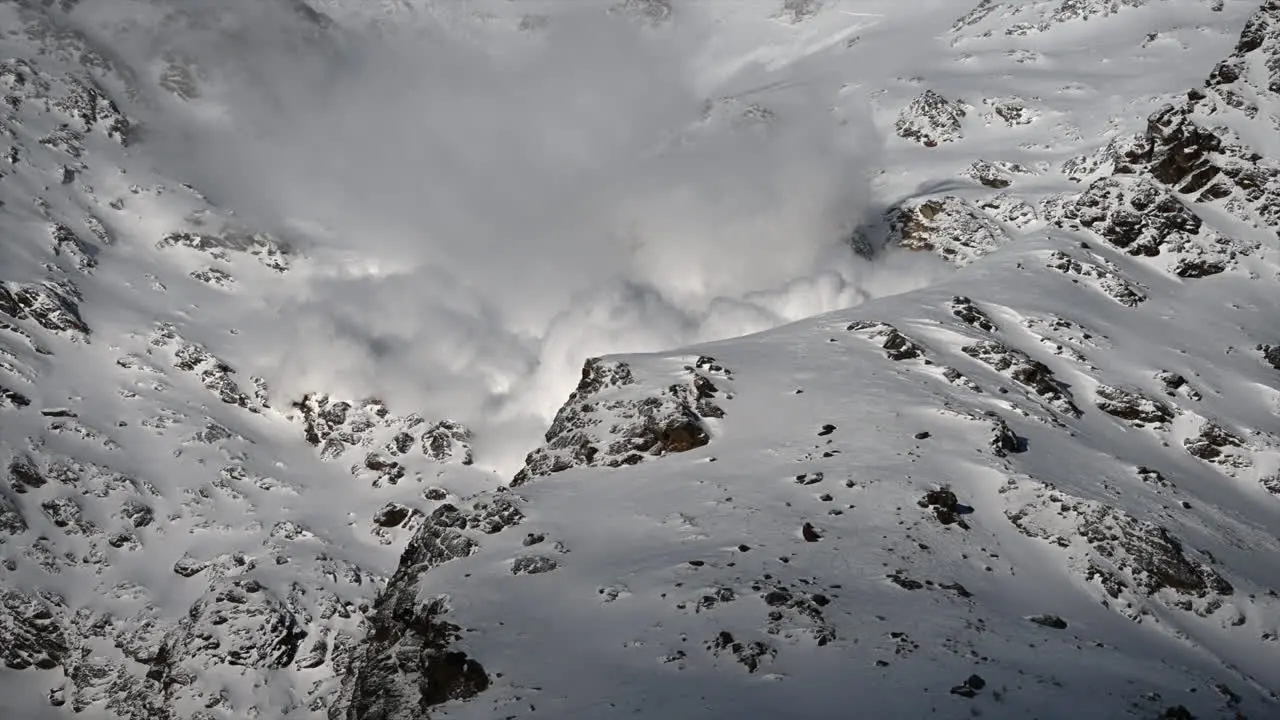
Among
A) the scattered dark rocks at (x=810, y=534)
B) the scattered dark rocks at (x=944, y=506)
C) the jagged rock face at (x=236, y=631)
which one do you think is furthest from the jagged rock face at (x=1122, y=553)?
the jagged rock face at (x=236, y=631)

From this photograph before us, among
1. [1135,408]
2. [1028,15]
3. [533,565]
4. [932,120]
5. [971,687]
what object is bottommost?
[971,687]

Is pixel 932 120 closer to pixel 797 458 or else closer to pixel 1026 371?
pixel 1026 371

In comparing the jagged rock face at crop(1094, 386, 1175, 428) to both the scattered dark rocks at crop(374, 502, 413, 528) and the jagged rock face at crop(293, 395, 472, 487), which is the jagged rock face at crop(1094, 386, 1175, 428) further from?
the jagged rock face at crop(293, 395, 472, 487)

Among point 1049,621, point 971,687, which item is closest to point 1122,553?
point 1049,621

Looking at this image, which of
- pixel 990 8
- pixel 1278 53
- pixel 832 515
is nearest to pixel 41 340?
pixel 832 515

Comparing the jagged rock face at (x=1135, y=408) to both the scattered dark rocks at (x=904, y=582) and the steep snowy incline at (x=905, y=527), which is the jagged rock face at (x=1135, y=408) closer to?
the steep snowy incline at (x=905, y=527)

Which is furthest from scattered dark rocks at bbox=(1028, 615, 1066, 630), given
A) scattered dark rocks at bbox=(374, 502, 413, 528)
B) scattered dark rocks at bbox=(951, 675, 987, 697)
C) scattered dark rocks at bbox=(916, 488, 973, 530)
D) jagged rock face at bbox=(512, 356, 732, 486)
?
scattered dark rocks at bbox=(374, 502, 413, 528)
